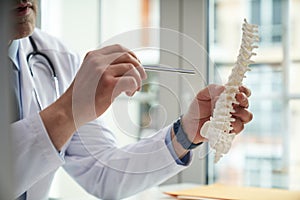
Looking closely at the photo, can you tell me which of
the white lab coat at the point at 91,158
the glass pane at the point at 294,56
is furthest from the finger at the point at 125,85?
the glass pane at the point at 294,56

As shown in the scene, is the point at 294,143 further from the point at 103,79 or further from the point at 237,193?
the point at 103,79

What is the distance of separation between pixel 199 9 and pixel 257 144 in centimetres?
90

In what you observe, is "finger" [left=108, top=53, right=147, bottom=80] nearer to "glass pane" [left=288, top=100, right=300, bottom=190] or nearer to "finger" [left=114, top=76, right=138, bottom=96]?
"finger" [left=114, top=76, right=138, bottom=96]

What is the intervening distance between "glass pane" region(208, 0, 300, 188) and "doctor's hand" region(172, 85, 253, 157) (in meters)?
0.40

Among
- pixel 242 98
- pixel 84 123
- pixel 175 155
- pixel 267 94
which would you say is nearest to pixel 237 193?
pixel 175 155

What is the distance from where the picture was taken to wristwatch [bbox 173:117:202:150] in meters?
0.79

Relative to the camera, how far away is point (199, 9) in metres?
1.24

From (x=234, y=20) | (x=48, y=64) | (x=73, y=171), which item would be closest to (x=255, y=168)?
(x=234, y=20)

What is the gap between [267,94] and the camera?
4.61 ft

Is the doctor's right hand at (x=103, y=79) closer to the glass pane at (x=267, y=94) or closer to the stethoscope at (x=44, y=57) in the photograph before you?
the stethoscope at (x=44, y=57)

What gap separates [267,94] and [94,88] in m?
0.86

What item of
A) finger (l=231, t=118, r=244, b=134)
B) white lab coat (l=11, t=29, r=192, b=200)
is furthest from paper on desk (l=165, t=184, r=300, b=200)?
finger (l=231, t=118, r=244, b=134)

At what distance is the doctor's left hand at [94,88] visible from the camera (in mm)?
660

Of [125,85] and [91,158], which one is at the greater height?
[125,85]
